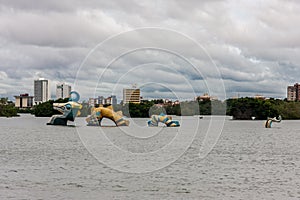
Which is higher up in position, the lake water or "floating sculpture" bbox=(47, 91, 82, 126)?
"floating sculpture" bbox=(47, 91, 82, 126)

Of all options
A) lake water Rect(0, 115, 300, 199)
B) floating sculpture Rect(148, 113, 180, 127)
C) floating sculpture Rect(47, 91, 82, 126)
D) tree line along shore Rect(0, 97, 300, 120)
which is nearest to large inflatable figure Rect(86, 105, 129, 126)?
floating sculpture Rect(47, 91, 82, 126)

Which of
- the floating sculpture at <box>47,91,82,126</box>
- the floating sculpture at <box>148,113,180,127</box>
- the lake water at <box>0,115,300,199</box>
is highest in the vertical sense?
the floating sculpture at <box>47,91,82,126</box>

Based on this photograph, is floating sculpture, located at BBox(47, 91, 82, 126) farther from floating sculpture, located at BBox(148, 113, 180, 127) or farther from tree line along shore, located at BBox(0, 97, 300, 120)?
tree line along shore, located at BBox(0, 97, 300, 120)

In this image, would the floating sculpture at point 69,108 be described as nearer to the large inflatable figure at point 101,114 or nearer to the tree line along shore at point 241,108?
the large inflatable figure at point 101,114

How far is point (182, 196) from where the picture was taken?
19.0 metres

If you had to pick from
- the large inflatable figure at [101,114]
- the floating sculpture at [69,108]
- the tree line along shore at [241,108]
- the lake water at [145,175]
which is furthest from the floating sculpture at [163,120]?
the tree line along shore at [241,108]

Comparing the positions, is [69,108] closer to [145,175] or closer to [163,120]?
[163,120]

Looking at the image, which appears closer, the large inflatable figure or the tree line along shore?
the large inflatable figure

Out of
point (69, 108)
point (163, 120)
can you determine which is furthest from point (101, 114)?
point (163, 120)

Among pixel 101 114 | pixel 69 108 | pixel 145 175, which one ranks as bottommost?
pixel 145 175

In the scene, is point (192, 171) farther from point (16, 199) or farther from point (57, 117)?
point (57, 117)

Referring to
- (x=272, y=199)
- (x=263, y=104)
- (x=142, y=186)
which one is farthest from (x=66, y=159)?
(x=263, y=104)

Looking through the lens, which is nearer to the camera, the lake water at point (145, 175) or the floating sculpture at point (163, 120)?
the lake water at point (145, 175)

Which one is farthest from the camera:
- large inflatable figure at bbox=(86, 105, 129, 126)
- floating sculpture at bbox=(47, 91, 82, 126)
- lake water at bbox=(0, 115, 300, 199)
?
floating sculpture at bbox=(47, 91, 82, 126)
